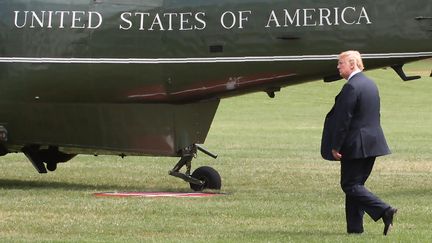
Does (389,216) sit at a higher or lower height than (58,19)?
lower

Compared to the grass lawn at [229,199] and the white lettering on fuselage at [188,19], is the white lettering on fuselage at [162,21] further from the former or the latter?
the grass lawn at [229,199]

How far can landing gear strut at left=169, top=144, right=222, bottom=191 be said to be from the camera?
17469 mm

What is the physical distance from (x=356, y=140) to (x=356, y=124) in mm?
165

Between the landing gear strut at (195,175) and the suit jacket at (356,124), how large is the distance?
5.51 metres

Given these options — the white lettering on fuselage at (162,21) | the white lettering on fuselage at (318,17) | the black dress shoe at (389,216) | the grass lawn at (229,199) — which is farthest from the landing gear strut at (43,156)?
the black dress shoe at (389,216)

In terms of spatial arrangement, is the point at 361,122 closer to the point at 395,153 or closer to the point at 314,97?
the point at 395,153

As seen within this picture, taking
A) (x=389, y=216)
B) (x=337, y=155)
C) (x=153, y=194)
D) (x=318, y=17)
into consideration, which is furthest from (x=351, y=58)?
(x=153, y=194)

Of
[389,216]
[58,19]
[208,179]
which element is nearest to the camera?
[389,216]

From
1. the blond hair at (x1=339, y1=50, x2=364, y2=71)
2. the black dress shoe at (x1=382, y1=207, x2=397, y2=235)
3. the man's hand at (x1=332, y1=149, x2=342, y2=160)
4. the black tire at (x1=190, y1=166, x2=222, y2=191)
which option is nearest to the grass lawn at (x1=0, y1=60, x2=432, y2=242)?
the black dress shoe at (x1=382, y1=207, x2=397, y2=235)

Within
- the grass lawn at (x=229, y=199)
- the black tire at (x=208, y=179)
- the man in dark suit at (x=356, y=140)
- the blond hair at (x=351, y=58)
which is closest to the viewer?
the man in dark suit at (x=356, y=140)

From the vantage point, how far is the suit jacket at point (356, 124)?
39.7 feet

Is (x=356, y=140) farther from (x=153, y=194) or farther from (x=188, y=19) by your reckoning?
(x=153, y=194)

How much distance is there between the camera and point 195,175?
18.0 metres

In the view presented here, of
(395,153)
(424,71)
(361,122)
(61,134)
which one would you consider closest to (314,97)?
(424,71)
